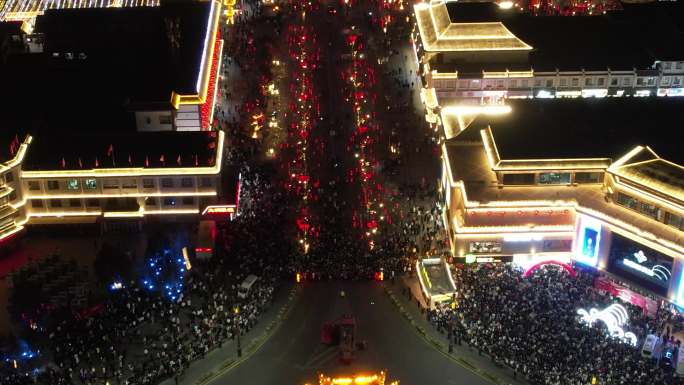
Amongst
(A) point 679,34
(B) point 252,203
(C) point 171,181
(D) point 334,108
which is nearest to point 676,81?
(A) point 679,34

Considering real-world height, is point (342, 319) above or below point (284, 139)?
below

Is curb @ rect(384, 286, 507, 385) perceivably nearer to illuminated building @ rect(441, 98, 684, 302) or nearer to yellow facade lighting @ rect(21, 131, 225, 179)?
illuminated building @ rect(441, 98, 684, 302)

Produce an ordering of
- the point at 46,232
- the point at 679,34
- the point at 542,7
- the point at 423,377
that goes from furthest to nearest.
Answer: the point at 542,7, the point at 679,34, the point at 46,232, the point at 423,377

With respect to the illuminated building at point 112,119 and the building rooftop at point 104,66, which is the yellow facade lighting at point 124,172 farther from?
the building rooftop at point 104,66

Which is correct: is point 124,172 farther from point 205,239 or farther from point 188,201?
point 205,239

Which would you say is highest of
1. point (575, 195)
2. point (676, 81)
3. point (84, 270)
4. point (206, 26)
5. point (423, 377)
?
point (206, 26)

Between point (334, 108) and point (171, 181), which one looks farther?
point (334, 108)

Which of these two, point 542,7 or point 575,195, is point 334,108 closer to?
point 575,195

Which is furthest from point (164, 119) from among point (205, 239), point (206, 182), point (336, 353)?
point (336, 353)
